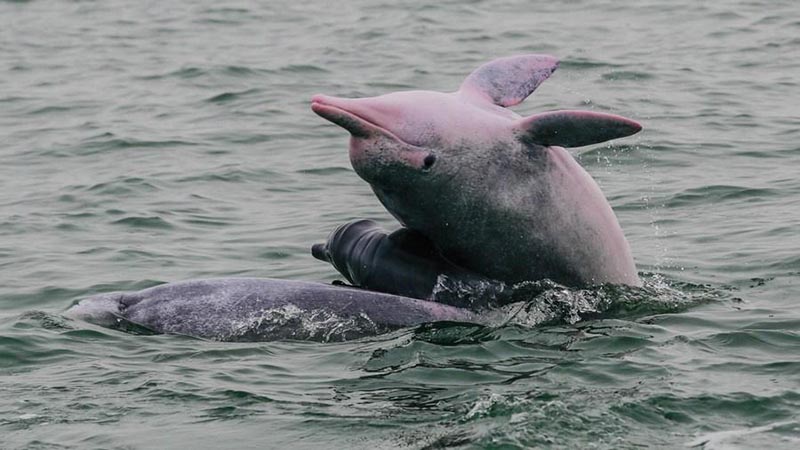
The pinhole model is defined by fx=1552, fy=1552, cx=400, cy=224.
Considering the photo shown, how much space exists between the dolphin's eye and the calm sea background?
124 centimetres

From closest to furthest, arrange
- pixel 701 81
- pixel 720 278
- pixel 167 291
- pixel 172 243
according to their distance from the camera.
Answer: pixel 167 291
pixel 720 278
pixel 172 243
pixel 701 81

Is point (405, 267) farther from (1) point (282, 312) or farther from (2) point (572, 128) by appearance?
(2) point (572, 128)

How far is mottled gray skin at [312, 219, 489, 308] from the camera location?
38.2 ft

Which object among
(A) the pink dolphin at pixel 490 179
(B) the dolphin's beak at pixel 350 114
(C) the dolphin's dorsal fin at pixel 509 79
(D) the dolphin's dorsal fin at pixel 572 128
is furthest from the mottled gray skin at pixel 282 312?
(C) the dolphin's dorsal fin at pixel 509 79

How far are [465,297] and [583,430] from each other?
2798mm

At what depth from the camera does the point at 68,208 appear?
17.3 metres

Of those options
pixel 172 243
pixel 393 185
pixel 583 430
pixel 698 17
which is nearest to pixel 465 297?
pixel 393 185

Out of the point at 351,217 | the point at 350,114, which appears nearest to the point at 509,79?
the point at 350,114

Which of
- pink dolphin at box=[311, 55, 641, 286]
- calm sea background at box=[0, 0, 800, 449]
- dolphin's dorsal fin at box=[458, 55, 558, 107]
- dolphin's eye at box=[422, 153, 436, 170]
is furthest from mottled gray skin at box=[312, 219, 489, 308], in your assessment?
dolphin's dorsal fin at box=[458, 55, 558, 107]

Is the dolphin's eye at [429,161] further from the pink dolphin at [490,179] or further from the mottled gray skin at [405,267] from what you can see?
the mottled gray skin at [405,267]

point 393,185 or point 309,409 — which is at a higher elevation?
point 393,185

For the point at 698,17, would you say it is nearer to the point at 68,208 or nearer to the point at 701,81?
the point at 701,81

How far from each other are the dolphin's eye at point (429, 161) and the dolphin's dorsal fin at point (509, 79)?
2.85ft

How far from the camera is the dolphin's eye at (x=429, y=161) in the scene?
36.6 ft
